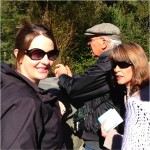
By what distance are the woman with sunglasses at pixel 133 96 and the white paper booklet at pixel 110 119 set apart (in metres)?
0.04

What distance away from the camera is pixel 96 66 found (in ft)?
9.13

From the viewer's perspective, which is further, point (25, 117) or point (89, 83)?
point (89, 83)

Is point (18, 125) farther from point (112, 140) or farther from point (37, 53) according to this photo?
point (112, 140)

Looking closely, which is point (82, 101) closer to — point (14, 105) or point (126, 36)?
point (14, 105)

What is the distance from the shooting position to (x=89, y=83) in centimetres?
269

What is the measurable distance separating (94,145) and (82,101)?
1.43 ft

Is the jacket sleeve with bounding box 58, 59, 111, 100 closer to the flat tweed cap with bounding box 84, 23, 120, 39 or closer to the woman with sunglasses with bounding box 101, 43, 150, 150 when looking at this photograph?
the woman with sunglasses with bounding box 101, 43, 150, 150

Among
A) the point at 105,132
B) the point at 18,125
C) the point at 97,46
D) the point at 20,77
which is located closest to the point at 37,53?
the point at 20,77

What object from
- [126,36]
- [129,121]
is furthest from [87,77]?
[126,36]

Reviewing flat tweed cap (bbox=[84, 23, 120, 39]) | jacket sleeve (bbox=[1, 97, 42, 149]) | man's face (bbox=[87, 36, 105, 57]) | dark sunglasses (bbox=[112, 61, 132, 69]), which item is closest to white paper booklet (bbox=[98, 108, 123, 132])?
dark sunglasses (bbox=[112, 61, 132, 69])

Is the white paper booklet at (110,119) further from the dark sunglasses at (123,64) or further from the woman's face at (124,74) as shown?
the dark sunglasses at (123,64)

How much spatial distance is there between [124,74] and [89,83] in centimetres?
30

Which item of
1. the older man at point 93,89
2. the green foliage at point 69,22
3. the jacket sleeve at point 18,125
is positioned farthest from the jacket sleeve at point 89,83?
the green foliage at point 69,22

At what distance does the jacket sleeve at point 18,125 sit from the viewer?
5.09 feet
